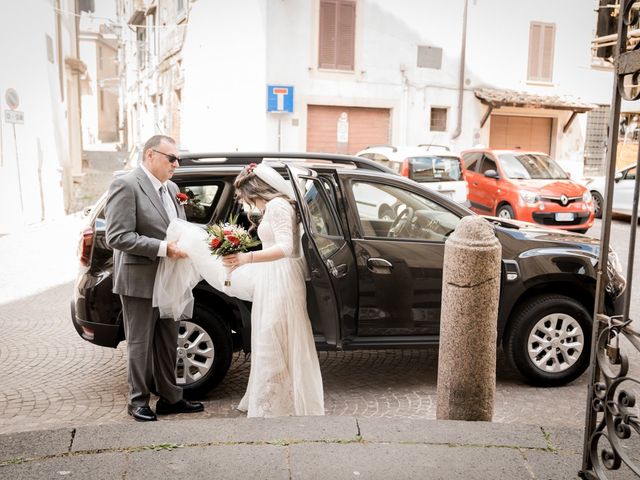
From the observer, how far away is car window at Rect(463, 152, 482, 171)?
14.4 meters

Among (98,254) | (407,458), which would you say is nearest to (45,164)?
(98,254)

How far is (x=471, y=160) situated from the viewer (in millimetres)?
14656

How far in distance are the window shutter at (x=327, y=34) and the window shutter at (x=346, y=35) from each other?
0.66ft

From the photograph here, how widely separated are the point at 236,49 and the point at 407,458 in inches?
720

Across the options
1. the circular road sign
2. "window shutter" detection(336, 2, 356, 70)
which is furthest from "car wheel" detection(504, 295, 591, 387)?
"window shutter" detection(336, 2, 356, 70)

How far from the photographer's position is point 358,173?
502cm

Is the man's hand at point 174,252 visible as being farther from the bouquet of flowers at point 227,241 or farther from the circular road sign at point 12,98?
the circular road sign at point 12,98

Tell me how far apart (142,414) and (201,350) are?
2.36ft

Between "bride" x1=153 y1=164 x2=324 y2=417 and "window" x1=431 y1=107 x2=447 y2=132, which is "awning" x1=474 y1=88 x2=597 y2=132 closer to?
"window" x1=431 y1=107 x2=447 y2=132

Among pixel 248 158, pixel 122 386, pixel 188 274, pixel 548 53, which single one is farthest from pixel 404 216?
pixel 548 53

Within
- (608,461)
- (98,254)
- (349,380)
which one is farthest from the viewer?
(349,380)

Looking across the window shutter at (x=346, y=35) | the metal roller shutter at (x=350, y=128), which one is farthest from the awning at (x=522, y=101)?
the window shutter at (x=346, y=35)

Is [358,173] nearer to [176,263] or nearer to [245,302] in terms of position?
[245,302]

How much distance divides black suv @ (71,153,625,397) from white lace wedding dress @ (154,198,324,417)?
0.30 meters
